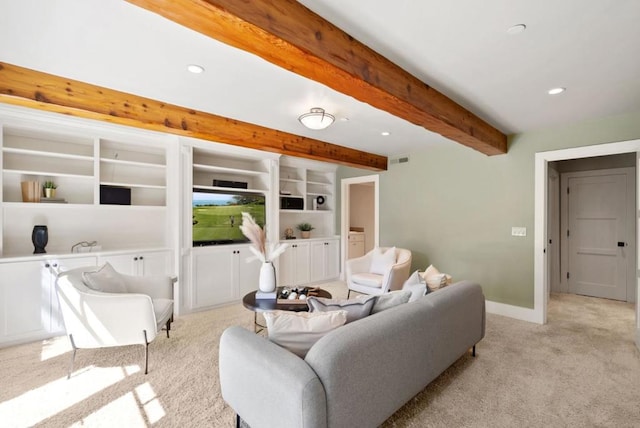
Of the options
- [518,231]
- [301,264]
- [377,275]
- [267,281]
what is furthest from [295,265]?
[518,231]

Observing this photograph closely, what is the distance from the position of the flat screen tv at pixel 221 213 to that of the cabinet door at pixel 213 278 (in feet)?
0.70

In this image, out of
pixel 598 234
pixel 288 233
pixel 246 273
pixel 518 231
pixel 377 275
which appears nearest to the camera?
pixel 518 231

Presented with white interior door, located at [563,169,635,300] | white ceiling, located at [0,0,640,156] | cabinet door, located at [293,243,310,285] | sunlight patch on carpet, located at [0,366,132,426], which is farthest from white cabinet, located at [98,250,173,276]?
white interior door, located at [563,169,635,300]

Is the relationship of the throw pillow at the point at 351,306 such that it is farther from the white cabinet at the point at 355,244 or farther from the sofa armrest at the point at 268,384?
the white cabinet at the point at 355,244

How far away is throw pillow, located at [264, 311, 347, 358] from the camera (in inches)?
63.8

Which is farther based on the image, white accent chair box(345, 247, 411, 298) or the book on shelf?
white accent chair box(345, 247, 411, 298)

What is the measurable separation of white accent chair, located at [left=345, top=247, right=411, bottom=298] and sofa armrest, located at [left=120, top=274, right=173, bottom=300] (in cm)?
239

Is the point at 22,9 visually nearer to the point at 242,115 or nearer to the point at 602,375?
the point at 242,115

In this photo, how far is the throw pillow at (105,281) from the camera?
2596 mm

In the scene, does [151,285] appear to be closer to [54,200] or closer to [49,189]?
[54,200]

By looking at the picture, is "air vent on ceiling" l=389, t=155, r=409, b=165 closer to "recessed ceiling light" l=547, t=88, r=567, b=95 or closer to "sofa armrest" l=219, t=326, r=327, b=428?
"recessed ceiling light" l=547, t=88, r=567, b=95

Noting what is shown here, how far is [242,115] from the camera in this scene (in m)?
3.23

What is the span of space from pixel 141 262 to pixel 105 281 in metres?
0.96

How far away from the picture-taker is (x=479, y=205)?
13.9 ft
